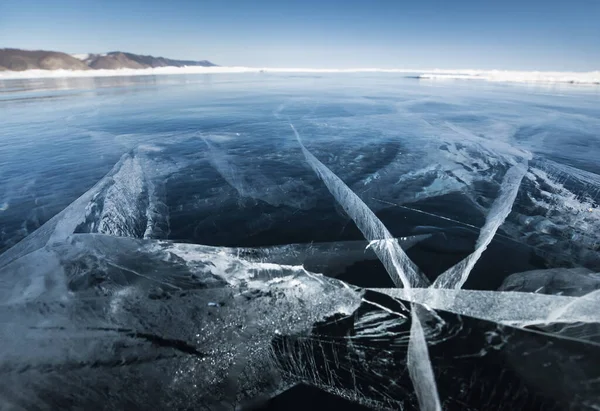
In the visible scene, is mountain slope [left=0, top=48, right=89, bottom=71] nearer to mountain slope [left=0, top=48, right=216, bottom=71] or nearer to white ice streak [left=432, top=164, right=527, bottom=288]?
mountain slope [left=0, top=48, right=216, bottom=71]

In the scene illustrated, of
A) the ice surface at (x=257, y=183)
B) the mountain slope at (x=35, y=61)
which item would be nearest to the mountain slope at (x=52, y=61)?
the mountain slope at (x=35, y=61)

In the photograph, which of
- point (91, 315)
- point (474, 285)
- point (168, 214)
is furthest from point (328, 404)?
point (168, 214)

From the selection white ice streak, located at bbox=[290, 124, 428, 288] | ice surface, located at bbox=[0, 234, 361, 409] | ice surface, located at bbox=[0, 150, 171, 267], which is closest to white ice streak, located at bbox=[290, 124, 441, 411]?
white ice streak, located at bbox=[290, 124, 428, 288]

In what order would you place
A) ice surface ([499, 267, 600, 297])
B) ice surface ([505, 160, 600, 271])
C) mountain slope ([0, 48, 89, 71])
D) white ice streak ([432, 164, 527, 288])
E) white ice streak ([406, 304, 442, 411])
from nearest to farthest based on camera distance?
white ice streak ([406, 304, 442, 411])
ice surface ([499, 267, 600, 297])
white ice streak ([432, 164, 527, 288])
ice surface ([505, 160, 600, 271])
mountain slope ([0, 48, 89, 71])

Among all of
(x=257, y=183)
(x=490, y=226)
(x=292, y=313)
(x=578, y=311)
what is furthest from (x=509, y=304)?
(x=257, y=183)

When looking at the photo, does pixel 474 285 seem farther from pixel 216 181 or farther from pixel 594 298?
pixel 216 181

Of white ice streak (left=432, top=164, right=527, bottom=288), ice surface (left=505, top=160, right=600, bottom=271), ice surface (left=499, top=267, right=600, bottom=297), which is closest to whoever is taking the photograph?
ice surface (left=499, top=267, right=600, bottom=297)

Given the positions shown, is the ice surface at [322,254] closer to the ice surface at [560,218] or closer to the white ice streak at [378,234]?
the white ice streak at [378,234]
